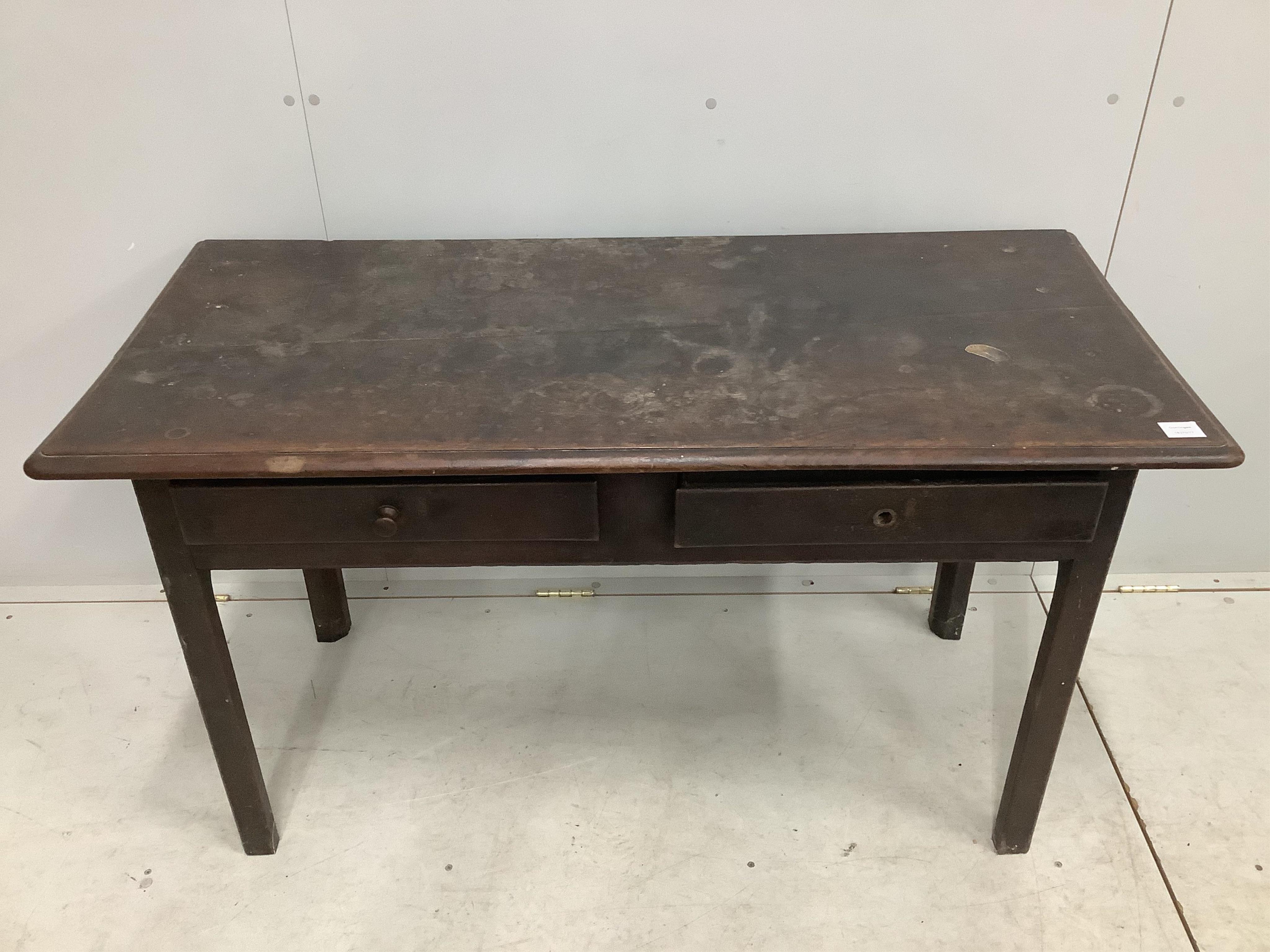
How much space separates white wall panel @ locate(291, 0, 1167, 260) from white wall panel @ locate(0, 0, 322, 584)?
9 cm

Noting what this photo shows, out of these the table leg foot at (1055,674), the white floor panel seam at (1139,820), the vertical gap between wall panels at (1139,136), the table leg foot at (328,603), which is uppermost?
the vertical gap between wall panels at (1139,136)

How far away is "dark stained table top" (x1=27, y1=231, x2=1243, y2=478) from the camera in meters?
1.25

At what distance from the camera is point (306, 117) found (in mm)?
1768

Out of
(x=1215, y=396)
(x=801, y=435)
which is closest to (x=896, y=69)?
(x=801, y=435)

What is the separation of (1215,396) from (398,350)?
1650 millimetres

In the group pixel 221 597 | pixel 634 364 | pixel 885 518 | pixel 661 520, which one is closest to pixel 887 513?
pixel 885 518

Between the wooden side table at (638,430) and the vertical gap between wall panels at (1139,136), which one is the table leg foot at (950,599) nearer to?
the wooden side table at (638,430)

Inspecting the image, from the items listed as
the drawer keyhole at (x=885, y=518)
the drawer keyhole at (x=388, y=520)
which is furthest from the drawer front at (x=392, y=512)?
the drawer keyhole at (x=885, y=518)

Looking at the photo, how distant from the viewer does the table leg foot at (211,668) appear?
53.3 inches

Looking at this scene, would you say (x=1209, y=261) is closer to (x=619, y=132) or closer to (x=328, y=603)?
(x=619, y=132)

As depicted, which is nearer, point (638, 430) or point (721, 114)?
point (638, 430)

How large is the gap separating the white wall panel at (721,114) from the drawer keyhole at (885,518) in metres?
0.77

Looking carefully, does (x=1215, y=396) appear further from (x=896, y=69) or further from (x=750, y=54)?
(x=750, y=54)

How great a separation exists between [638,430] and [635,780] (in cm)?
83
